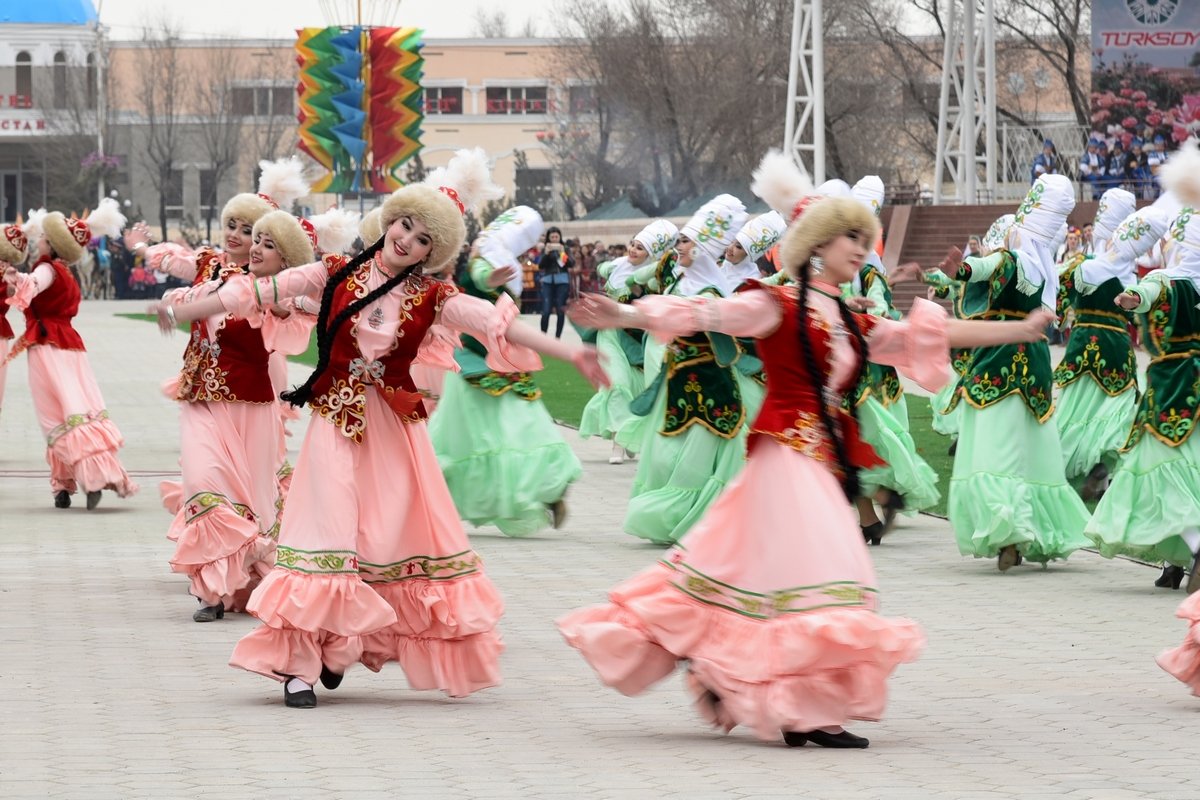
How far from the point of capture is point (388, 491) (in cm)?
782

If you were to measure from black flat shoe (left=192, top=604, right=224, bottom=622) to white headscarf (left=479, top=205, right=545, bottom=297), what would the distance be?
2.42 meters

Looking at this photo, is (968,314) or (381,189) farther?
(381,189)

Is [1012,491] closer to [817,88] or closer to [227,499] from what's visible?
[227,499]

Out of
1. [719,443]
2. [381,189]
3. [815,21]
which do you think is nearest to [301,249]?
[719,443]

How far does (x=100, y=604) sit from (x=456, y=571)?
3098 millimetres

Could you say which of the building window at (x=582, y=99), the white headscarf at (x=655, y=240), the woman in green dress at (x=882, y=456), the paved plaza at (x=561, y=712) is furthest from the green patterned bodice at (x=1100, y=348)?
the building window at (x=582, y=99)

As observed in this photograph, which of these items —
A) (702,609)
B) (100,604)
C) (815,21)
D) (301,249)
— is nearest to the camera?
(702,609)

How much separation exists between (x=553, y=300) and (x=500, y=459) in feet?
76.8

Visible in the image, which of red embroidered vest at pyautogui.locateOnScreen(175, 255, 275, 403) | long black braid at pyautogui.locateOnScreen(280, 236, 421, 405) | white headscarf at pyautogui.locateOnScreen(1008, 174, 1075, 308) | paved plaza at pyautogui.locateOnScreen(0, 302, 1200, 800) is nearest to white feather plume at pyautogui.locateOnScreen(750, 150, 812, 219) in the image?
long black braid at pyautogui.locateOnScreen(280, 236, 421, 405)

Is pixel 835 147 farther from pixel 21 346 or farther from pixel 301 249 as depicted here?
pixel 301 249

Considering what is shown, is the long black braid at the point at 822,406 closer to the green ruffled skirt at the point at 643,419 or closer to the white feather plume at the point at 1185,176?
the white feather plume at the point at 1185,176

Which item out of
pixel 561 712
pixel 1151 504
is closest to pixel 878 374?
pixel 1151 504

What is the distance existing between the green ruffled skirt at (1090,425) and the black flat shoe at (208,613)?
6523 mm

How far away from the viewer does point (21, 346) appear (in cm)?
1461
